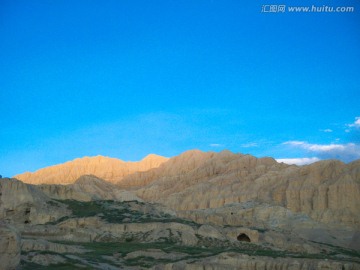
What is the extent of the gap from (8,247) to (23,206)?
202 ft

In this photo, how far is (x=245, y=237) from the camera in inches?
3831

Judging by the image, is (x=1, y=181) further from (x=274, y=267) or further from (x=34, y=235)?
(x=274, y=267)

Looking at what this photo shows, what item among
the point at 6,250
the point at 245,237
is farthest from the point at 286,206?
the point at 6,250

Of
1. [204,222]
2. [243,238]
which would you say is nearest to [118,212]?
[204,222]

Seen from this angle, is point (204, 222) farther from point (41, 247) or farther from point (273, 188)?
point (41, 247)

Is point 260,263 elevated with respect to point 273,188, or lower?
lower

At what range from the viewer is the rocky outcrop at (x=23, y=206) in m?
96.0

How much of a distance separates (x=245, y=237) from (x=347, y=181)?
→ 1937 inches

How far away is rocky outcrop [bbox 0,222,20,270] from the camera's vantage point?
125 ft

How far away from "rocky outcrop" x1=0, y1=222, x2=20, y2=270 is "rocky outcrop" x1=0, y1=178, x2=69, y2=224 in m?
57.3

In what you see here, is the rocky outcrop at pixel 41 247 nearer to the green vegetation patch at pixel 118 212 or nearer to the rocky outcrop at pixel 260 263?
the rocky outcrop at pixel 260 263

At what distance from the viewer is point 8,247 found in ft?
126

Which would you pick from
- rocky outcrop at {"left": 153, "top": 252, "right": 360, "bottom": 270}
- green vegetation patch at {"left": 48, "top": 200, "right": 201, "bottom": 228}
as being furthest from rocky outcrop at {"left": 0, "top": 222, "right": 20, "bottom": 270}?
green vegetation patch at {"left": 48, "top": 200, "right": 201, "bottom": 228}

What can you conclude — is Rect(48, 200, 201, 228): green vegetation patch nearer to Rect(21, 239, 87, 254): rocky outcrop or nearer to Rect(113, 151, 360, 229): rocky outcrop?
Rect(21, 239, 87, 254): rocky outcrop
